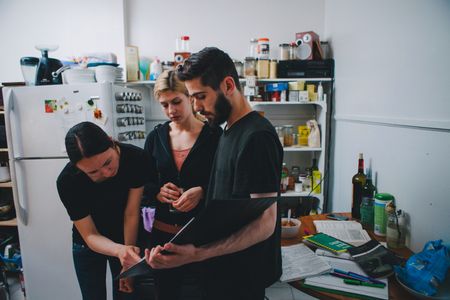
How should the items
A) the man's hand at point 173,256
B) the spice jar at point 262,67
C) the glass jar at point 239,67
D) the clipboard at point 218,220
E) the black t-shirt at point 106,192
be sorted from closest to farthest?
the clipboard at point 218,220, the man's hand at point 173,256, the black t-shirt at point 106,192, the spice jar at point 262,67, the glass jar at point 239,67

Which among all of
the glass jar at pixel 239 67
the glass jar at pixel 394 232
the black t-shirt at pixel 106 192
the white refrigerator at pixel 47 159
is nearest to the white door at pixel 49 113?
the white refrigerator at pixel 47 159

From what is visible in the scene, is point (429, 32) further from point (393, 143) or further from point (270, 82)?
point (270, 82)

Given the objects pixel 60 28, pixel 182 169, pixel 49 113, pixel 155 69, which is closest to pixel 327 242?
pixel 182 169

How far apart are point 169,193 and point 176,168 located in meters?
0.13

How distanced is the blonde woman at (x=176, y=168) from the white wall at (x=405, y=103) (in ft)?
2.86

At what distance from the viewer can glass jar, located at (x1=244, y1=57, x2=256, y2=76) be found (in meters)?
2.42

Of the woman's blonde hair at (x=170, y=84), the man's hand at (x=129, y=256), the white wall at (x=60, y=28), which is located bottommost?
the man's hand at (x=129, y=256)

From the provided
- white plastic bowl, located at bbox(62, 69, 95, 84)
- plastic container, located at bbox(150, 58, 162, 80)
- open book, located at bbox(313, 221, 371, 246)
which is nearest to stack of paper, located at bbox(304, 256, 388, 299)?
open book, located at bbox(313, 221, 371, 246)

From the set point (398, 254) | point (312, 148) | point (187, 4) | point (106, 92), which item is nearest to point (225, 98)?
point (398, 254)

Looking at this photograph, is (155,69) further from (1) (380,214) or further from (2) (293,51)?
(1) (380,214)

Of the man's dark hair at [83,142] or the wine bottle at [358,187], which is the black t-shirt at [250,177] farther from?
the wine bottle at [358,187]

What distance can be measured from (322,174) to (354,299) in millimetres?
1611

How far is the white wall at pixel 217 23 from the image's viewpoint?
8.61 ft

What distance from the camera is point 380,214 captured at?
4.17 ft
